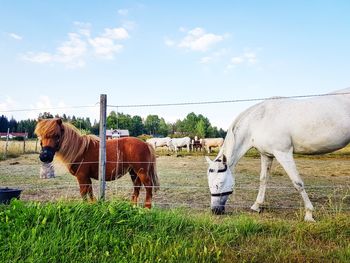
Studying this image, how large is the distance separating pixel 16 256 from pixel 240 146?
13.5 ft

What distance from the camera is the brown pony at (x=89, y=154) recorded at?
5.52m

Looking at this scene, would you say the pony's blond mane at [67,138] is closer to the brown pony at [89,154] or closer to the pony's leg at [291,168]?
the brown pony at [89,154]

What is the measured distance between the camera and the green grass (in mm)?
3375

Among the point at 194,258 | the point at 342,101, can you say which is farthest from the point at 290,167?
the point at 194,258

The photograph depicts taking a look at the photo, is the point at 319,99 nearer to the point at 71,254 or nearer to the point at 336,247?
the point at 336,247

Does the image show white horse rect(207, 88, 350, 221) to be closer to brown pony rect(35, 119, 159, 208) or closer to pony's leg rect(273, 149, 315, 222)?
pony's leg rect(273, 149, 315, 222)

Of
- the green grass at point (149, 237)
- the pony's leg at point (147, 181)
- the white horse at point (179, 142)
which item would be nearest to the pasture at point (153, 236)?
the green grass at point (149, 237)

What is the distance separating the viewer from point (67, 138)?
573 centimetres

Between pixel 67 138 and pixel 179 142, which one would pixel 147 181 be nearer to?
pixel 67 138

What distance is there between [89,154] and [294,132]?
11.0 ft

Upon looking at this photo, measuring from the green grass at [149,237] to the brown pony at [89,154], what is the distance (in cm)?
140

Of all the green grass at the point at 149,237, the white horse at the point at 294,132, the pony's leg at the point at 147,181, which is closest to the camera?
the green grass at the point at 149,237

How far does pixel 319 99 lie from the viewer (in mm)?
6012

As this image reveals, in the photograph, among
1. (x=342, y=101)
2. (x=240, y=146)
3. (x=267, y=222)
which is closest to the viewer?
(x=267, y=222)
